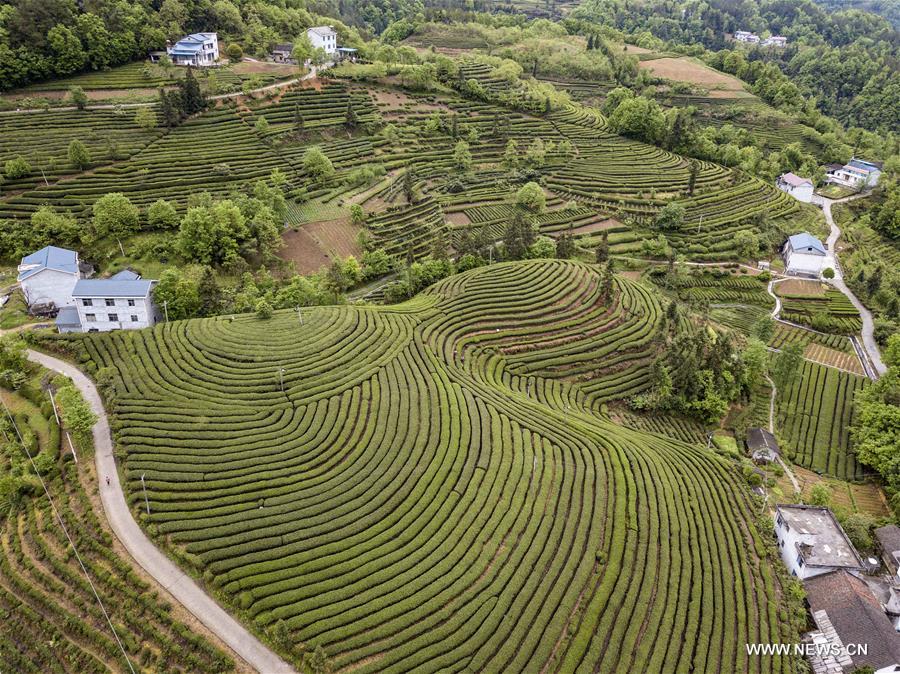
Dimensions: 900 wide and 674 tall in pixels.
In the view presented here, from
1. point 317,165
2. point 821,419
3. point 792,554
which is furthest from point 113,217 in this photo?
point 821,419

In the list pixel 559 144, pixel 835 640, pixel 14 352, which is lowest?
pixel 835 640

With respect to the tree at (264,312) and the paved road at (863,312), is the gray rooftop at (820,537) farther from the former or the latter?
the tree at (264,312)

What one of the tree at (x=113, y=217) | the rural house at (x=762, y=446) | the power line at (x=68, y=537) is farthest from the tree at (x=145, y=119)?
the rural house at (x=762, y=446)

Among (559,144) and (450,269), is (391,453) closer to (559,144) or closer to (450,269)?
(450,269)

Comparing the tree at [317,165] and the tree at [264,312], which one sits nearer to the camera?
the tree at [264,312]

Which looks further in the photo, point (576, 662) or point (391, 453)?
point (391, 453)

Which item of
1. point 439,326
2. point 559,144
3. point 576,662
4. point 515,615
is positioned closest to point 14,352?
point 439,326

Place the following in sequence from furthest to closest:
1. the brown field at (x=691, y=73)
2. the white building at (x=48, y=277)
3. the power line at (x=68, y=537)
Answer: the brown field at (x=691, y=73) < the white building at (x=48, y=277) < the power line at (x=68, y=537)
